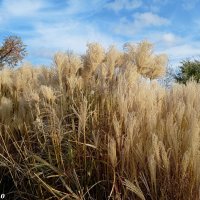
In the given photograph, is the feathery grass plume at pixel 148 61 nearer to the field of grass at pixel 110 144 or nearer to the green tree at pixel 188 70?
the field of grass at pixel 110 144

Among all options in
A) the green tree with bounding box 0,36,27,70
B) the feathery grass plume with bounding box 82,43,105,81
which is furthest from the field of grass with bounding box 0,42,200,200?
the green tree with bounding box 0,36,27,70

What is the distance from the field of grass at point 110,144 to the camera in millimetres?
2879

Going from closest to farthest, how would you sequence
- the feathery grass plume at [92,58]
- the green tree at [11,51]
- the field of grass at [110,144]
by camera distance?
the field of grass at [110,144] < the feathery grass plume at [92,58] < the green tree at [11,51]

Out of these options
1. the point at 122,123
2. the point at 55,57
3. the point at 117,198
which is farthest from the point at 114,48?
the point at 117,198

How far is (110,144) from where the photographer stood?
9.82 ft

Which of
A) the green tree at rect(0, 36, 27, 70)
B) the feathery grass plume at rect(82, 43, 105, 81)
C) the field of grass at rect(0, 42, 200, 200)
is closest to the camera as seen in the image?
the field of grass at rect(0, 42, 200, 200)

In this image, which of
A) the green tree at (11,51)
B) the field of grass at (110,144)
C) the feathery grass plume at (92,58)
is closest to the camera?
the field of grass at (110,144)

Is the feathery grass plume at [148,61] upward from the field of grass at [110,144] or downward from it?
upward

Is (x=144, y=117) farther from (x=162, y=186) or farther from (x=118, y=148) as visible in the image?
(x=162, y=186)

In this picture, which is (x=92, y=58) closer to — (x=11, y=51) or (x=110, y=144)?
(x=110, y=144)

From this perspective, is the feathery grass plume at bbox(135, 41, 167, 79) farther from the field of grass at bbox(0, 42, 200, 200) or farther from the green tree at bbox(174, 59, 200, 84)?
the green tree at bbox(174, 59, 200, 84)

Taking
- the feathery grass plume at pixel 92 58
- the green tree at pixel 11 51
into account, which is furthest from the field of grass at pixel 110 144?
the green tree at pixel 11 51

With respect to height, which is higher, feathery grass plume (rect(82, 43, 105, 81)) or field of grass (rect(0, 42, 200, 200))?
feathery grass plume (rect(82, 43, 105, 81))

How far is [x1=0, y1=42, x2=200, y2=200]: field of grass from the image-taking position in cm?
288
